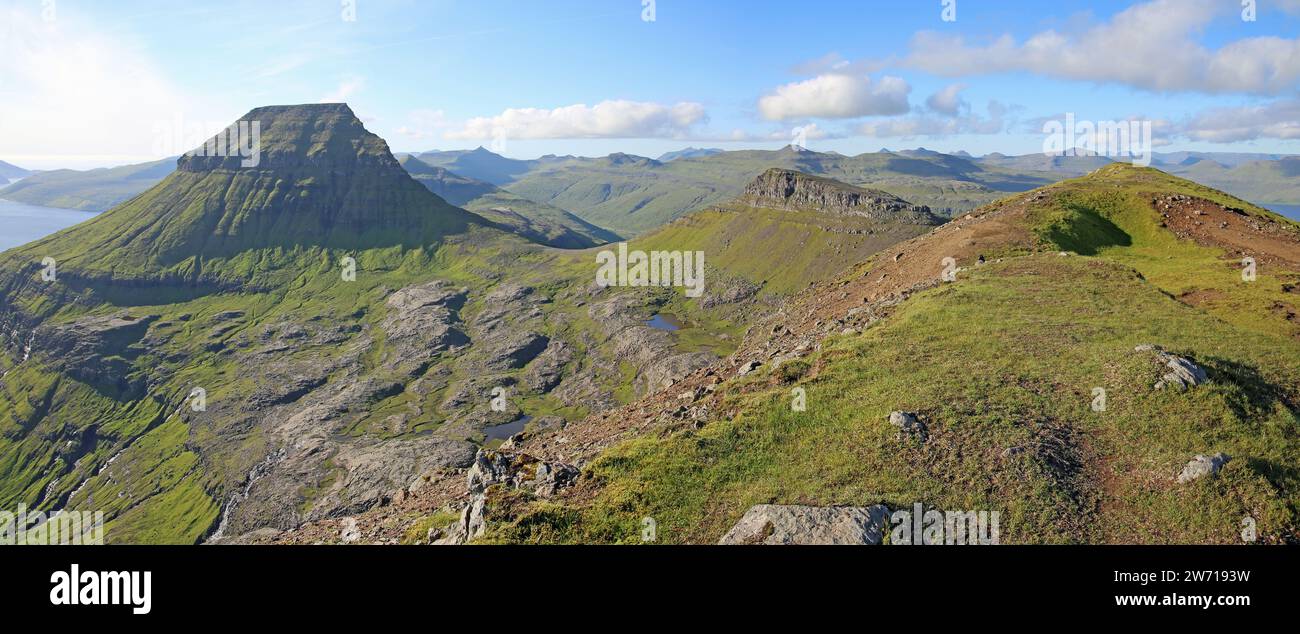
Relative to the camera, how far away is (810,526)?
79.4 ft

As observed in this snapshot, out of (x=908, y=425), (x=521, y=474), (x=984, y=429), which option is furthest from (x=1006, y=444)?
(x=521, y=474)

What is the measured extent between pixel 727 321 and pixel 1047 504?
16108 cm

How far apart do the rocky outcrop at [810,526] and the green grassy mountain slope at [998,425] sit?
1.02 metres

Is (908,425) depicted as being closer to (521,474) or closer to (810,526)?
(810,526)

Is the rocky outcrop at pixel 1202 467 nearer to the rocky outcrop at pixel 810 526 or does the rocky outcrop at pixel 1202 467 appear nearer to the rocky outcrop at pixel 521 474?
the rocky outcrop at pixel 810 526

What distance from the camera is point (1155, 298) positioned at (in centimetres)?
4762

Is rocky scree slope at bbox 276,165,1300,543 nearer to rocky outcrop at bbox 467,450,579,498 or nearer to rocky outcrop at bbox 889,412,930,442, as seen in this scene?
rocky outcrop at bbox 889,412,930,442

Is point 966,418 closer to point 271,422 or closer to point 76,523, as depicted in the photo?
point 271,422

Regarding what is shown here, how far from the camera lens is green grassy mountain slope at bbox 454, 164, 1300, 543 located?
2584cm

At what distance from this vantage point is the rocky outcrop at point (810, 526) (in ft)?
77.4

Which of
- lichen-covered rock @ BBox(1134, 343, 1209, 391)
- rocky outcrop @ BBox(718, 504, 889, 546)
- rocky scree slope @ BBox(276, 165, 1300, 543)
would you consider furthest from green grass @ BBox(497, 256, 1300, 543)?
rocky outcrop @ BBox(718, 504, 889, 546)

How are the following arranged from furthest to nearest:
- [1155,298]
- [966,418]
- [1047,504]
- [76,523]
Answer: [76,523] < [1155,298] < [966,418] < [1047,504]
